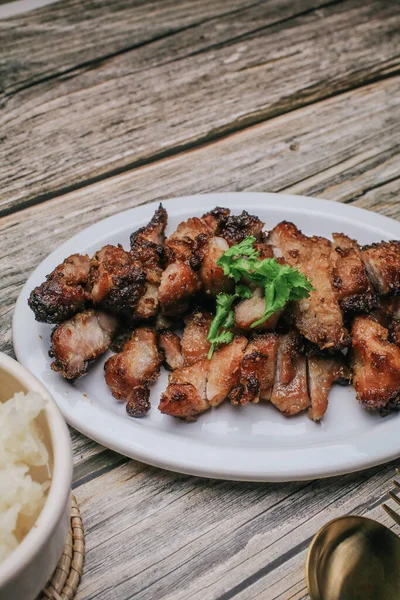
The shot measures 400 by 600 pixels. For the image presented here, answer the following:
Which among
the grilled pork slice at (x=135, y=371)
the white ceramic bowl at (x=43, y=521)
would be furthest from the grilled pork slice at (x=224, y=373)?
the white ceramic bowl at (x=43, y=521)

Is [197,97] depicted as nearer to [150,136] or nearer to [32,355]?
[150,136]

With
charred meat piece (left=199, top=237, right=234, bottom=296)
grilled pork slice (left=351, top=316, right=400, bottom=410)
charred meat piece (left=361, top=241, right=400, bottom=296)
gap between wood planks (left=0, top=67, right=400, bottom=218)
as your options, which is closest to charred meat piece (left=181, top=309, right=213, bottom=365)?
charred meat piece (left=199, top=237, right=234, bottom=296)

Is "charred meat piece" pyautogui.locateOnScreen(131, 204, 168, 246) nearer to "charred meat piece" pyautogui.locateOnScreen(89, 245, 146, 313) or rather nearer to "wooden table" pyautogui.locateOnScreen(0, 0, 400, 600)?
"charred meat piece" pyautogui.locateOnScreen(89, 245, 146, 313)

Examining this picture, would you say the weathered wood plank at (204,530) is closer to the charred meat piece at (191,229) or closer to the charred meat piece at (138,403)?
the charred meat piece at (138,403)

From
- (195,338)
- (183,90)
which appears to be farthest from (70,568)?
(183,90)

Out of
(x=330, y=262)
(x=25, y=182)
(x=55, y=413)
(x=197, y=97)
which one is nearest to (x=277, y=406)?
(x=330, y=262)

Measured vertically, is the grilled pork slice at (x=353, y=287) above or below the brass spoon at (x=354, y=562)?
above
